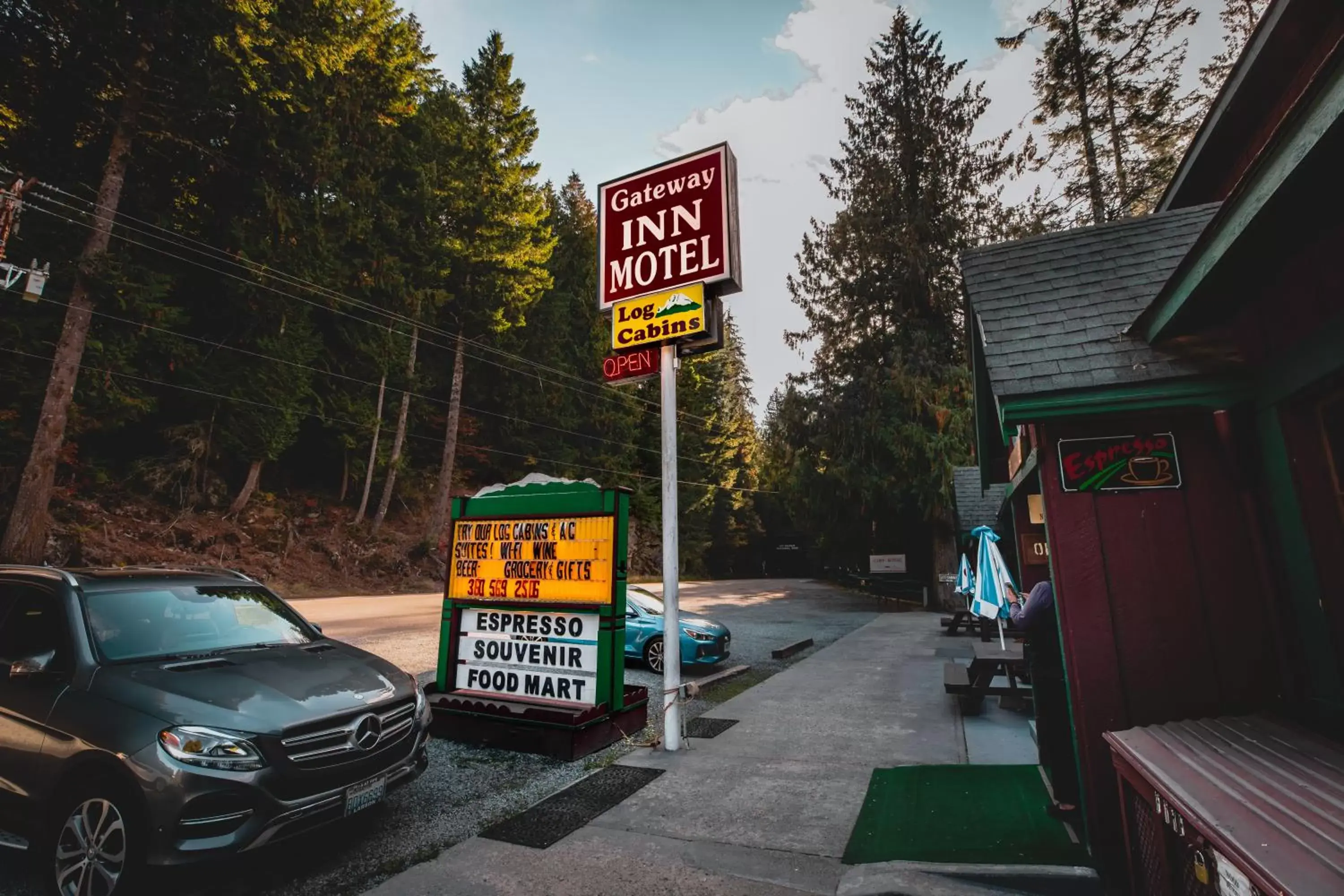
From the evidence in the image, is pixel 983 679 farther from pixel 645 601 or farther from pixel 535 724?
pixel 645 601

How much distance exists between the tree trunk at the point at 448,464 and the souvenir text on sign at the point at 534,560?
74.0 ft

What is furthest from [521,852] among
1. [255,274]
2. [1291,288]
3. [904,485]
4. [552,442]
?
[552,442]

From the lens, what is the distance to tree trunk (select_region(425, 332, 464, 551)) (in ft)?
92.8

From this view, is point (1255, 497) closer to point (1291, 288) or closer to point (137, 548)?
point (1291, 288)

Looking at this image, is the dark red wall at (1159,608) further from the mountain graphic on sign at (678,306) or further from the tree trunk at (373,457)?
the tree trunk at (373,457)

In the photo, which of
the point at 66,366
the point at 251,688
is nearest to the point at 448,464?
the point at 66,366

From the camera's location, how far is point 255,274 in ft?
74.0

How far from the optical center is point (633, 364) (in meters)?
6.87

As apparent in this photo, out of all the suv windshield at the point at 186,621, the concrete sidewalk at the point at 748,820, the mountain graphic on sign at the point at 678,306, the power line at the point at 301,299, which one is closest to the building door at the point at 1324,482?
the concrete sidewalk at the point at 748,820

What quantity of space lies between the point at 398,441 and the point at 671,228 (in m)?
25.4

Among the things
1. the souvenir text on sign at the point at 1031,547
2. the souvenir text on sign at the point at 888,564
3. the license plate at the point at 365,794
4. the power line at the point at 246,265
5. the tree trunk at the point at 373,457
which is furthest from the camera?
the tree trunk at the point at 373,457

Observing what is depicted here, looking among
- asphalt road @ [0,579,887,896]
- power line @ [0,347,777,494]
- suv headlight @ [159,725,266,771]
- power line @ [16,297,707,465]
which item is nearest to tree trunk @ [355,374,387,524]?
power line @ [16,297,707,465]

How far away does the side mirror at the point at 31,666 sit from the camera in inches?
136

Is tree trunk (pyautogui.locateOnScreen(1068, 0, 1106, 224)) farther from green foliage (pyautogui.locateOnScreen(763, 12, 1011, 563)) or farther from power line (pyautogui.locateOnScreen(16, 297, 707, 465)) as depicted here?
power line (pyautogui.locateOnScreen(16, 297, 707, 465))
